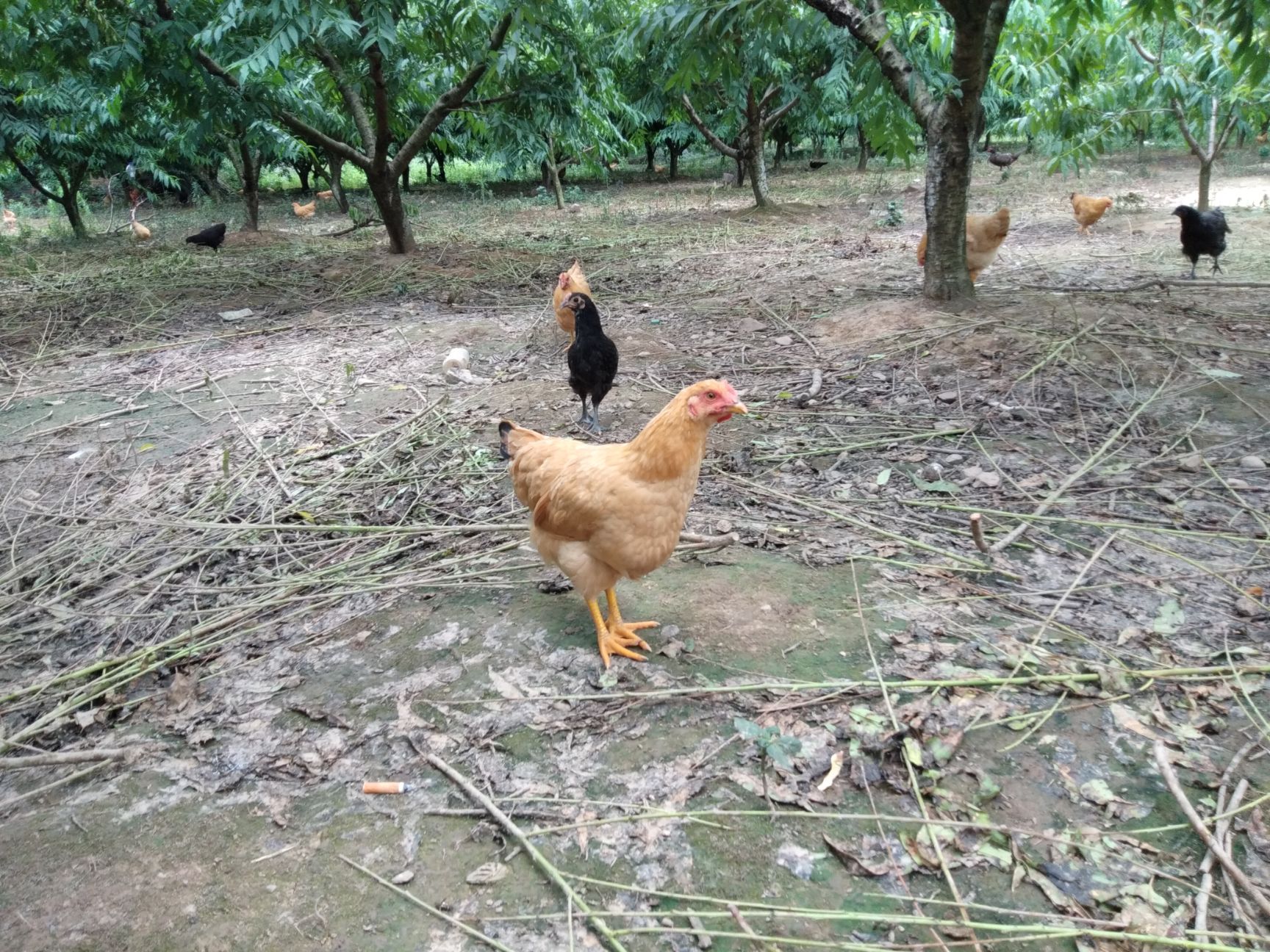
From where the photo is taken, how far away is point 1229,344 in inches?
194

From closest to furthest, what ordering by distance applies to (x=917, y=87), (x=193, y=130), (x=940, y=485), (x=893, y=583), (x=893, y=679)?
(x=893, y=679) → (x=893, y=583) → (x=940, y=485) → (x=917, y=87) → (x=193, y=130)

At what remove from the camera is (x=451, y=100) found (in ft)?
30.5

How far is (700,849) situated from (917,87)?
5.71 m

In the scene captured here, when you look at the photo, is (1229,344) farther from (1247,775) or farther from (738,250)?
(738,250)

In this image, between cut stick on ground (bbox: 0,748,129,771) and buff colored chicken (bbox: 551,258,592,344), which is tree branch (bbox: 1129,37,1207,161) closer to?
buff colored chicken (bbox: 551,258,592,344)

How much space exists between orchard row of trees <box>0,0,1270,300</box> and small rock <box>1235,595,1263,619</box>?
3911mm

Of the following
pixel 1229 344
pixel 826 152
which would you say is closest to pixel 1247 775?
pixel 1229 344

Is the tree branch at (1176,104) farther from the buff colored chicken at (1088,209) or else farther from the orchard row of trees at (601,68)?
the buff colored chicken at (1088,209)

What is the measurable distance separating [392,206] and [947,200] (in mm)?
7842

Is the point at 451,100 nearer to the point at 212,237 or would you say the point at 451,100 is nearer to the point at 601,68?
the point at 601,68

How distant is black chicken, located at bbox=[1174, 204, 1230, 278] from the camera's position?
22.5ft

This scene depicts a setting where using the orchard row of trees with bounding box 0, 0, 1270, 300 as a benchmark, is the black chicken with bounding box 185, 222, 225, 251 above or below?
below

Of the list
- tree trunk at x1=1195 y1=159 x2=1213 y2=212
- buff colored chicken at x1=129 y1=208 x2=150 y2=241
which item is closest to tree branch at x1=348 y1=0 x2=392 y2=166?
buff colored chicken at x1=129 y1=208 x2=150 y2=241

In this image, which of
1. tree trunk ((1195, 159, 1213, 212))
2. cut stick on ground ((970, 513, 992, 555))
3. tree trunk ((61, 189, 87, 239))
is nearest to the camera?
cut stick on ground ((970, 513, 992, 555))
